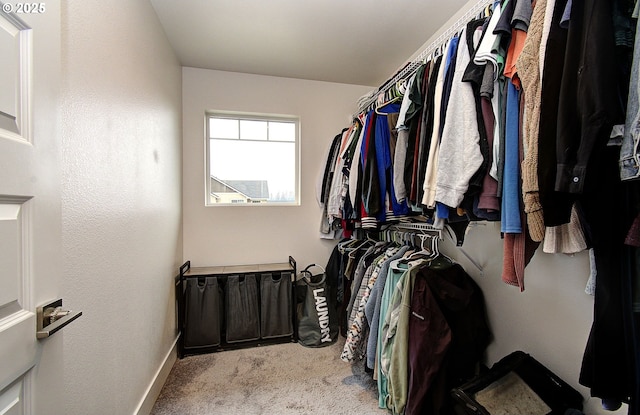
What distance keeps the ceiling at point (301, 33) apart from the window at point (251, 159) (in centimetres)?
51

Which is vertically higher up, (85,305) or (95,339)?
(85,305)

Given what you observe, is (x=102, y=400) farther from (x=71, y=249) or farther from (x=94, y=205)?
(x=94, y=205)

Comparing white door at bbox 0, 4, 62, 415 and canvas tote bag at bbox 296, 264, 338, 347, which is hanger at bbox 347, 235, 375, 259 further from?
white door at bbox 0, 4, 62, 415

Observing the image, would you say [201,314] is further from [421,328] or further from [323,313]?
[421,328]

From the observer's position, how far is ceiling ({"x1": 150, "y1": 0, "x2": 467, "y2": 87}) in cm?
174

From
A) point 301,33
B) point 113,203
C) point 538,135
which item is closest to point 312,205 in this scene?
point 301,33

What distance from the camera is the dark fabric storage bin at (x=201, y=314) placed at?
7.25 feet

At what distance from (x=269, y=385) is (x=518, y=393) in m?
1.44

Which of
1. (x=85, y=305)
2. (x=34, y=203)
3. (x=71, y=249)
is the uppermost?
(x=34, y=203)

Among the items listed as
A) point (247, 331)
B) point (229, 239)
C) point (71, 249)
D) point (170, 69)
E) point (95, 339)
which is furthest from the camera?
point (229, 239)

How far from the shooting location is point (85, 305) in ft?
3.26

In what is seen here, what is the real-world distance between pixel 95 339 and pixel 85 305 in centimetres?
17

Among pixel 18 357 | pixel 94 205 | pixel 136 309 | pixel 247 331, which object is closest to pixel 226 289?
pixel 247 331

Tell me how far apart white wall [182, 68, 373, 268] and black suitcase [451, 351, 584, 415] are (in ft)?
5.81
